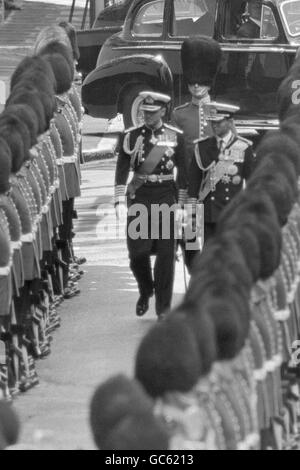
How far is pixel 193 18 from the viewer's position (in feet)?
71.5

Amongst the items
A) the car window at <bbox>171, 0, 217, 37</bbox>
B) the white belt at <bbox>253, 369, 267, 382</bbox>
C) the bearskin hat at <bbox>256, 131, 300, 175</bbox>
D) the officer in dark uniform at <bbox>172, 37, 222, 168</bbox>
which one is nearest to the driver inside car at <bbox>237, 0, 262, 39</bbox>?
the car window at <bbox>171, 0, 217, 37</bbox>

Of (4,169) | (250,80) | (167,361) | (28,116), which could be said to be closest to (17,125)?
(28,116)

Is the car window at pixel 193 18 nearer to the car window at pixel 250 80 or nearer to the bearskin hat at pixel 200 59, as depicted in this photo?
the car window at pixel 250 80

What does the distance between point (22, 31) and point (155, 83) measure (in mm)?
14487

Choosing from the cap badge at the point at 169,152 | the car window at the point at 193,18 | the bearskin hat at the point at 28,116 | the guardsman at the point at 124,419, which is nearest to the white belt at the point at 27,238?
the bearskin hat at the point at 28,116

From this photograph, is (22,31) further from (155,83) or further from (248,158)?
(248,158)

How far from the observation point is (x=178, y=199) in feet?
44.2

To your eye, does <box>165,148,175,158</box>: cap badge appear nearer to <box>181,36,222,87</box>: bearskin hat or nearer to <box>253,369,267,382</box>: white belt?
<box>181,36,222,87</box>: bearskin hat

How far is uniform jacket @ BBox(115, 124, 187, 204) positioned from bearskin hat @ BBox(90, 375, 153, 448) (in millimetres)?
6295

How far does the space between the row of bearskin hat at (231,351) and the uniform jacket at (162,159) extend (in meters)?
2.66

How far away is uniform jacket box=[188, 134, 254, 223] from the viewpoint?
13.1 m

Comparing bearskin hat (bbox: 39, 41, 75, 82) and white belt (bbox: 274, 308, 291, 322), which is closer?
white belt (bbox: 274, 308, 291, 322)

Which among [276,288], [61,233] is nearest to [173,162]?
[61,233]

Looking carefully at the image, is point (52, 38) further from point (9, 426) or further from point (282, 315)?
point (9, 426)
